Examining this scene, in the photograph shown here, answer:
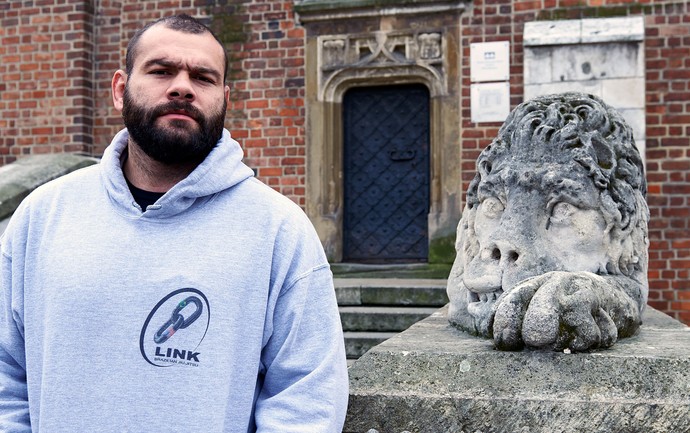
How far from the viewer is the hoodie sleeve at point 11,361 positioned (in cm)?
184

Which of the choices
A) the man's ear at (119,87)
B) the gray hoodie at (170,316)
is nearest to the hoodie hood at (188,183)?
the gray hoodie at (170,316)

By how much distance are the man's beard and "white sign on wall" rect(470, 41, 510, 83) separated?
23.4 ft

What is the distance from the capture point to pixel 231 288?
1.80 m

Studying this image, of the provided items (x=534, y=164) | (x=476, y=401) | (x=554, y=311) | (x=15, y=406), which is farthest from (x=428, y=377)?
(x=15, y=406)

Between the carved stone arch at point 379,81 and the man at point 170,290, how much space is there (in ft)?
23.2

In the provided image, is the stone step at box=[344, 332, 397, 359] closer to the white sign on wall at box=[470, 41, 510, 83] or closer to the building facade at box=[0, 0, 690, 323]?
the building facade at box=[0, 0, 690, 323]

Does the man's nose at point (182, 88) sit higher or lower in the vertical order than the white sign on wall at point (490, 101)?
lower

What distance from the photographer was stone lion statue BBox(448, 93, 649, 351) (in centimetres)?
324

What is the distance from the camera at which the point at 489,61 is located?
877 cm

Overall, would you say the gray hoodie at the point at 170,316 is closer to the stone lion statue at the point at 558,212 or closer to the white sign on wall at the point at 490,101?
the stone lion statue at the point at 558,212

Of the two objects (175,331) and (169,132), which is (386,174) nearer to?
(169,132)

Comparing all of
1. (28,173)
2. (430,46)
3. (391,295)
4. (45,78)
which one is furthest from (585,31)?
(45,78)

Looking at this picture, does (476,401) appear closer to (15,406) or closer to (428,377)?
(428,377)

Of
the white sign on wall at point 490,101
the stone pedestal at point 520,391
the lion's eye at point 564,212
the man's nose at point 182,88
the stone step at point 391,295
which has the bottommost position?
the stone step at point 391,295
